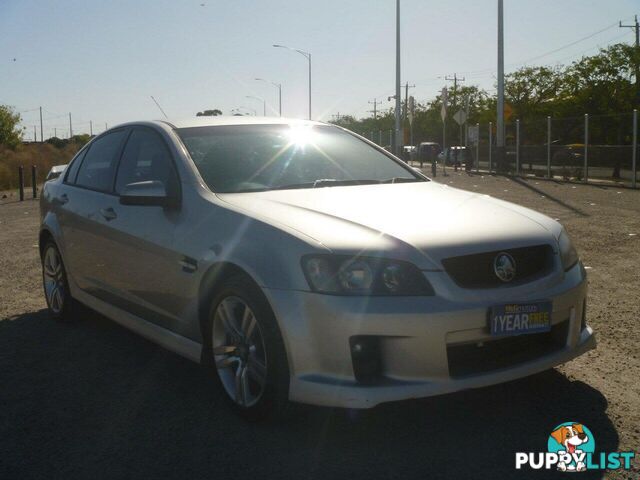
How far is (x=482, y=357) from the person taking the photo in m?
3.57

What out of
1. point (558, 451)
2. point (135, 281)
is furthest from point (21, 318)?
point (558, 451)

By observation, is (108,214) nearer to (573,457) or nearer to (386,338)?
(386,338)

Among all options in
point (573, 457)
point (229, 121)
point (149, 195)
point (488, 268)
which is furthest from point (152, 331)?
point (573, 457)

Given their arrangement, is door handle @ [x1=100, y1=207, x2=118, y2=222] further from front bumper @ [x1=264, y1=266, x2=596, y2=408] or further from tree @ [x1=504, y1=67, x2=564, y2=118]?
tree @ [x1=504, y1=67, x2=564, y2=118]

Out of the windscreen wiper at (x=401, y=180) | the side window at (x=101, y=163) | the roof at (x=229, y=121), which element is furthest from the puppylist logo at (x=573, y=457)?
the side window at (x=101, y=163)

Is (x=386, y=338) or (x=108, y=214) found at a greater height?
(x=108, y=214)

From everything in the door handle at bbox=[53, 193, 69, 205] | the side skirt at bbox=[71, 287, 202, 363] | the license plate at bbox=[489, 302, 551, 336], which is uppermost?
the door handle at bbox=[53, 193, 69, 205]

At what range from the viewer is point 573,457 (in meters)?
3.33

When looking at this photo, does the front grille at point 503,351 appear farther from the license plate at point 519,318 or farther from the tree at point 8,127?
the tree at point 8,127

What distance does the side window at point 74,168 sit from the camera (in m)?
6.11

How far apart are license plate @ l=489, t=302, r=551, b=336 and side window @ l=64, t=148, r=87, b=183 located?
3.72 m

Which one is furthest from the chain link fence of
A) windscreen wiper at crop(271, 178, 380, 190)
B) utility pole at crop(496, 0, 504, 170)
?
windscreen wiper at crop(271, 178, 380, 190)

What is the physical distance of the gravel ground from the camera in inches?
131

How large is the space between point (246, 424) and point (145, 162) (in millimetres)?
1946
